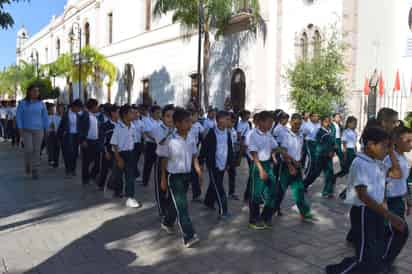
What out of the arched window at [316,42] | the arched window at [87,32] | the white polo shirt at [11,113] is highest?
the arched window at [87,32]

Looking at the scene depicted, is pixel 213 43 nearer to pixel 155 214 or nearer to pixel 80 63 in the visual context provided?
pixel 80 63

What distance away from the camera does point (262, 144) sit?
19.0 feet

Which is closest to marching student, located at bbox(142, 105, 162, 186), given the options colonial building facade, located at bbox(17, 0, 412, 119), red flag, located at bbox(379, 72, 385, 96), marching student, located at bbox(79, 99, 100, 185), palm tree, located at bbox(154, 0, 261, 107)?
marching student, located at bbox(79, 99, 100, 185)

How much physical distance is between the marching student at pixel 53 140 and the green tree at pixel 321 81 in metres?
7.45

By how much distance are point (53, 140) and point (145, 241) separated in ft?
23.7

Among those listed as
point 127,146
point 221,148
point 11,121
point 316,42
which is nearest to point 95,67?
point 11,121

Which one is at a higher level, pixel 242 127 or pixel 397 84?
pixel 397 84

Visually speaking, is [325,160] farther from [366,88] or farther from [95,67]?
[95,67]

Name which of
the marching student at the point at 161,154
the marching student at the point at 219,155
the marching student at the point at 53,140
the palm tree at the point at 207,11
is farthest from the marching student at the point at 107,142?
the palm tree at the point at 207,11

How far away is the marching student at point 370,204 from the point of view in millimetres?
3601

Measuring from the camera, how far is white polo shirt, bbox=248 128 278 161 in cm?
577

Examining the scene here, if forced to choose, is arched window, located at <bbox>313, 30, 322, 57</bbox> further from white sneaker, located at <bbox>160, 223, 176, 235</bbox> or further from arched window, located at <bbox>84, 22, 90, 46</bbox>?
arched window, located at <bbox>84, 22, 90, 46</bbox>

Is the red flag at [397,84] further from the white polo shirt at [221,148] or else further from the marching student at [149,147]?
the white polo shirt at [221,148]

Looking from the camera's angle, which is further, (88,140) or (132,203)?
(88,140)
